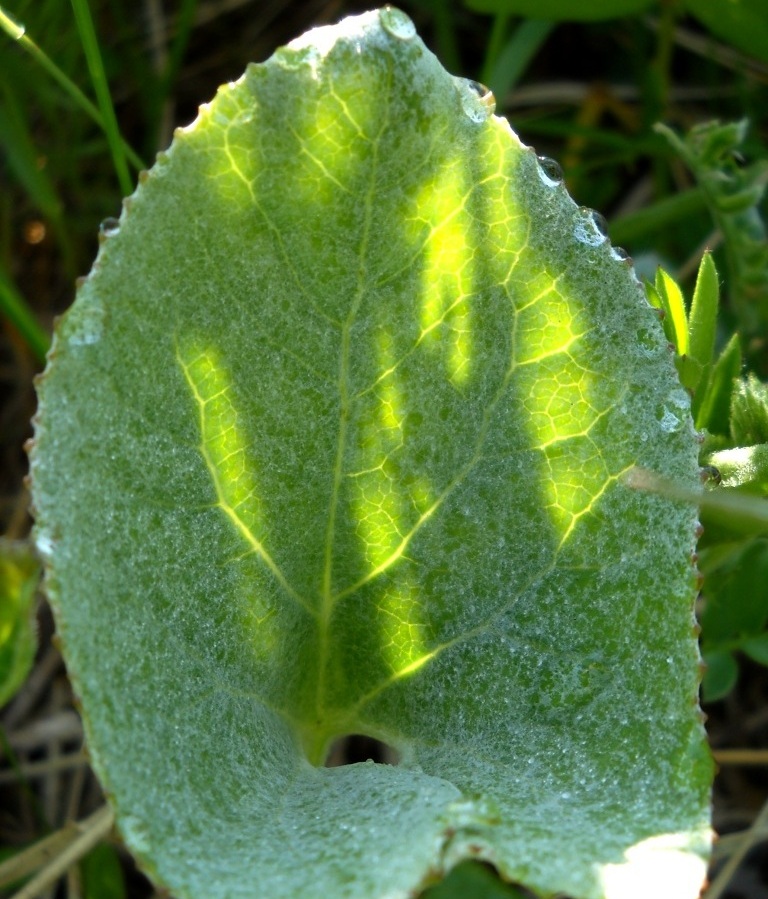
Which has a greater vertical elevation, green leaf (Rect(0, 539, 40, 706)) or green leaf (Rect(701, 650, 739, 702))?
green leaf (Rect(0, 539, 40, 706))

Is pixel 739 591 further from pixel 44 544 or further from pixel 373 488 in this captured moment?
pixel 44 544

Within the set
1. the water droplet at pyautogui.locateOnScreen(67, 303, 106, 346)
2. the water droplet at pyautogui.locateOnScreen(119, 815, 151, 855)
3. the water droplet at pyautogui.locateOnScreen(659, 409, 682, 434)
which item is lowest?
the water droplet at pyautogui.locateOnScreen(119, 815, 151, 855)

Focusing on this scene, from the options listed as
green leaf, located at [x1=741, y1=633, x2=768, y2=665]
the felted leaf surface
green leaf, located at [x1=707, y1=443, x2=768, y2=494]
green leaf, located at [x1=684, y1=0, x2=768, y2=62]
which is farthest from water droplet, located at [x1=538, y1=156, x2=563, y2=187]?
green leaf, located at [x1=684, y1=0, x2=768, y2=62]

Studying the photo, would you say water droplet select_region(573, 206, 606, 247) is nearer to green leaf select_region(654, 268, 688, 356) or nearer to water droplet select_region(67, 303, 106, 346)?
green leaf select_region(654, 268, 688, 356)

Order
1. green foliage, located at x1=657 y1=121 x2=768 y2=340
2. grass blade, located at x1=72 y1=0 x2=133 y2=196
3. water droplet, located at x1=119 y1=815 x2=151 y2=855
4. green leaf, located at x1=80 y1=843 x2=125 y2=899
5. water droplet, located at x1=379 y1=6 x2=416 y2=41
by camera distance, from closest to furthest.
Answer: water droplet, located at x1=119 y1=815 x2=151 y2=855
water droplet, located at x1=379 y1=6 x2=416 y2=41
grass blade, located at x1=72 y1=0 x2=133 y2=196
green leaf, located at x1=80 y1=843 x2=125 y2=899
green foliage, located at x1=657 y1=121 x2=768 y2=340

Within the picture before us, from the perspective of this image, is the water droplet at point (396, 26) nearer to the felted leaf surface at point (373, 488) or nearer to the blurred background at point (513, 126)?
the felted leaf surface at point (373, 488)

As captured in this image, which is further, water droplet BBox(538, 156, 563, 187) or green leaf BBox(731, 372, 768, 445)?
green leaf BBox(731, 372, 768, 445)

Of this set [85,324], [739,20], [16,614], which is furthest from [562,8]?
[16,614]
